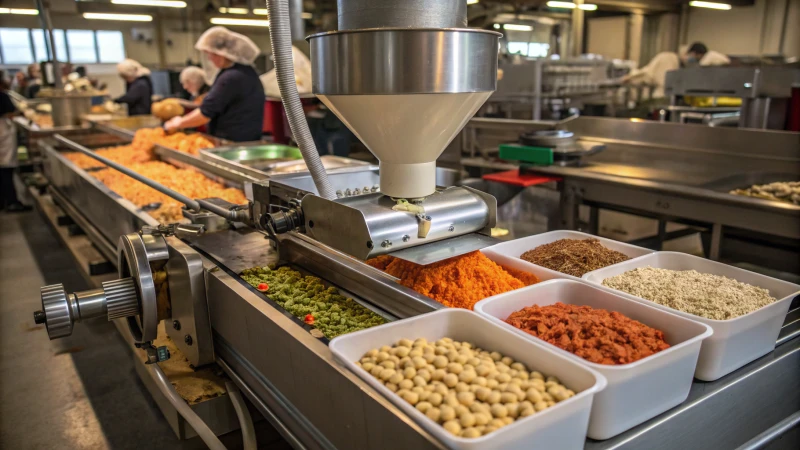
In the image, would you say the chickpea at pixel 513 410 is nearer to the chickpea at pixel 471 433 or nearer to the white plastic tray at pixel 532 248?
the chickpea at pixel 471 433

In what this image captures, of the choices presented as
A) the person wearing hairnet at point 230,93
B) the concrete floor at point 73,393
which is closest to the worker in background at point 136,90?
the person wearing hairnet at point 230,93

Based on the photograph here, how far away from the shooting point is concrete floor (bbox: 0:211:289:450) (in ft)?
7.25

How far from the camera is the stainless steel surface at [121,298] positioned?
1.44 meters

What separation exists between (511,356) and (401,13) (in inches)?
26.3

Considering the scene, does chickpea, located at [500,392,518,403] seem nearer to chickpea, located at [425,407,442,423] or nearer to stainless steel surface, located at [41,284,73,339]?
chickpea, located at [425,407,442,423]

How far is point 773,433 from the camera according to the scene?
111 centimetres

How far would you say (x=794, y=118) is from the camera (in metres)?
3.69

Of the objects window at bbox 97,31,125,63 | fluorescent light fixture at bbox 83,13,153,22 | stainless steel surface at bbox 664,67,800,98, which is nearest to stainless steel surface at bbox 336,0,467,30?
stainless steel surface at bbox 664,67,800,98

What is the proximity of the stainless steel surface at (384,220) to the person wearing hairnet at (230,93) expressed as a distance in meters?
2.71

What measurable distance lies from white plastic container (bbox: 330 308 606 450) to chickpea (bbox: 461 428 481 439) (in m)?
0.04

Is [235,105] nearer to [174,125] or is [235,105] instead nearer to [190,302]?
[174,125]

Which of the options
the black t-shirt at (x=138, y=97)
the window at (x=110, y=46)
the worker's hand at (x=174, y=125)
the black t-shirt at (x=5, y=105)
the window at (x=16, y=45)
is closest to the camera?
the worker's hand at (x=174, y=125)

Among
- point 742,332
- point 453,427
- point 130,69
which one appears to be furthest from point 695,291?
point 130,69

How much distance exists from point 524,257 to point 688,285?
379 millimetres
